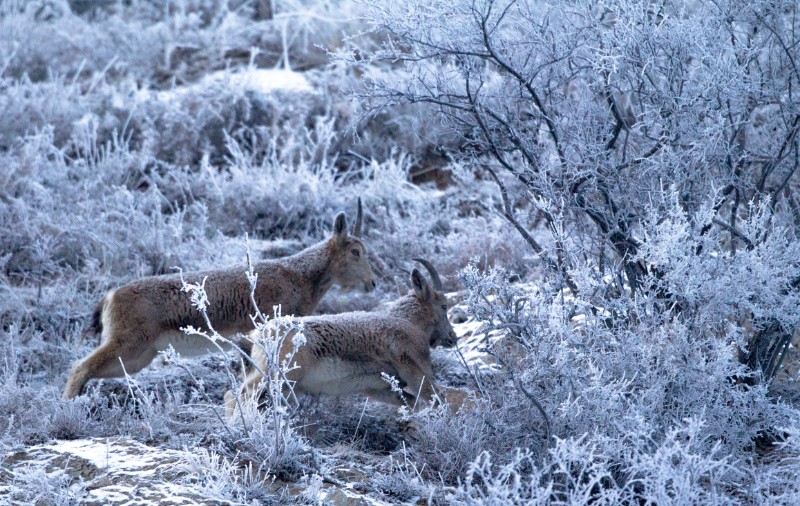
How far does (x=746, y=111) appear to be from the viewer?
7.42 m

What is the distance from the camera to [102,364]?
25.2ft

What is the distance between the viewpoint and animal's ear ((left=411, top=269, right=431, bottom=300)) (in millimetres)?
8234

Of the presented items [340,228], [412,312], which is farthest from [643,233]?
[340,228]

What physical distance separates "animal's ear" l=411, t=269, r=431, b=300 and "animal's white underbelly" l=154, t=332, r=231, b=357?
5.07ft

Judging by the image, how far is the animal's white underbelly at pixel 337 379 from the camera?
7.01m

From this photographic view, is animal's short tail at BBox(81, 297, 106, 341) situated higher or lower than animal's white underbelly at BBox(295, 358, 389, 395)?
lower

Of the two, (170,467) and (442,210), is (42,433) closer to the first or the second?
(170,467)

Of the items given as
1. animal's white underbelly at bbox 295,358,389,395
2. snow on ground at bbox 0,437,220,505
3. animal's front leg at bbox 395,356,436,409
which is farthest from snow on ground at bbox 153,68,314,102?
snow on ground at bbox 0,437,220,505

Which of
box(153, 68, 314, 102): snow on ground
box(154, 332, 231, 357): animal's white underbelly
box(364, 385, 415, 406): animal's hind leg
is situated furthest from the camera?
box(153, 68, 314, 102): snow on ground

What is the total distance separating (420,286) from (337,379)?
4.55 feet

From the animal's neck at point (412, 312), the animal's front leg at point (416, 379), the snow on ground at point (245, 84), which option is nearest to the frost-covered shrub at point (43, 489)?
the animal's front leg at point (416, 379)

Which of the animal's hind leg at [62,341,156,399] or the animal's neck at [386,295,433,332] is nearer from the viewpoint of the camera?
the animal's hind leg at [62,341,156,399]

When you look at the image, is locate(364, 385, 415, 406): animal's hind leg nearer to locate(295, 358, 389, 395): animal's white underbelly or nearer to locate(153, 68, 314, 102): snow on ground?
locate(295, 358, 389, 395): animal's white underbelly

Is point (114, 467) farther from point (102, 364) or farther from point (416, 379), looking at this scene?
point (416, 379)
